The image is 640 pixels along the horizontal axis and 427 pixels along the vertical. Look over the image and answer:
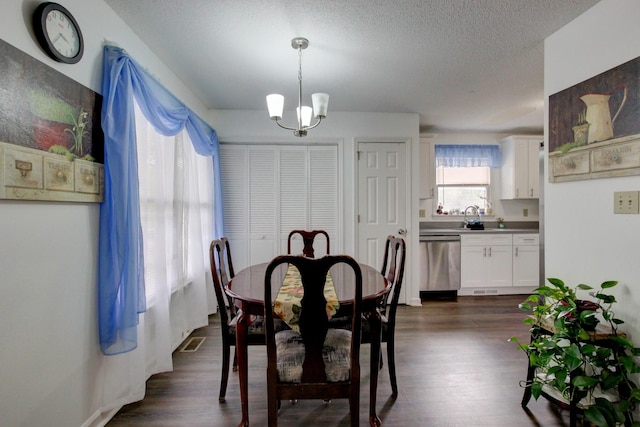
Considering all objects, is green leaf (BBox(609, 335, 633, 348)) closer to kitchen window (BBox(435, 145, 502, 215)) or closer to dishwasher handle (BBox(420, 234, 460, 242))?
dishwasher handle (BBox(420, 234, 460, 242))

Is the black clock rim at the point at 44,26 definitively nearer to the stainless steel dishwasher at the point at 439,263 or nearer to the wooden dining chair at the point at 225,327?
the wooden dining chair at the point at 225,327

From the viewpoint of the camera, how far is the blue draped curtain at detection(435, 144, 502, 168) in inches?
181

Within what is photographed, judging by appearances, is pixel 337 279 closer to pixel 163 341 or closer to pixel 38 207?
pixel 163 341

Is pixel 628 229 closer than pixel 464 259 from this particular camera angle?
Yes

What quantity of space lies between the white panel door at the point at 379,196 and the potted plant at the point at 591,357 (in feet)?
6.96

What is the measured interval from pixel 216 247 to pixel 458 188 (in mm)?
4003

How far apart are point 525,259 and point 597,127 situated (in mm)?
2894

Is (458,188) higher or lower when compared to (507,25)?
lower

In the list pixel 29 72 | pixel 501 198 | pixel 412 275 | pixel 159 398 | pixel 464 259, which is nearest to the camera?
pixel 29 72

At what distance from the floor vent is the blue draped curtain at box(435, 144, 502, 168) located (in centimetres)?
396

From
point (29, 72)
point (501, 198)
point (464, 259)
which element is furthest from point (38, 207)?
point (501, 198)

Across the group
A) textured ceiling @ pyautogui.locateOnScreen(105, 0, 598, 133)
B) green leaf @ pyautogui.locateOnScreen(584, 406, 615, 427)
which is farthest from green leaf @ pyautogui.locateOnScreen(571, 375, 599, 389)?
Answer: textured ceiling @ pyautogui.locateOnScreen(105, 0, 598, 133)

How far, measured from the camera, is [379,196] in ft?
12.3

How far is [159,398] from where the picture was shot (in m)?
1.92
